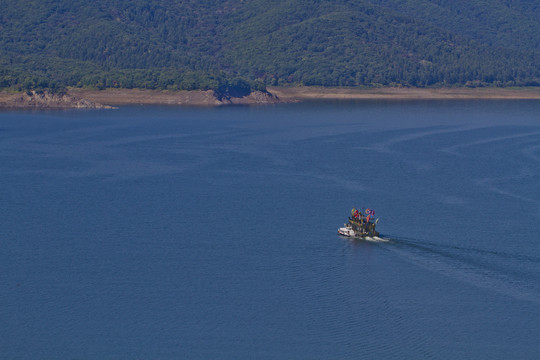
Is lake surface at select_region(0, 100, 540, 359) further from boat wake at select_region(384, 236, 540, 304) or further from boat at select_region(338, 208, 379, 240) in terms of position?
boat at select_region(338, 208, 379, 240)

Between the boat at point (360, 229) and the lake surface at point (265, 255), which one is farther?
the boat at point (360, 229)

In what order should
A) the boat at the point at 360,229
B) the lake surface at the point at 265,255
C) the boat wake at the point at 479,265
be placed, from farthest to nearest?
the boat at the point at 360,229 < the boat wake at the point at 479,265 < the lake surface at the point at 265,255

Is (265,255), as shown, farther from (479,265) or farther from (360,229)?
(479,265)

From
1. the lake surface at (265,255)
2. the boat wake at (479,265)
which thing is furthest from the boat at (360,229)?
the boat wake at (479,265)

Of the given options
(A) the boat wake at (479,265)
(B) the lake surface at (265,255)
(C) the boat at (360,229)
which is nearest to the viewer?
(B) the lake surface at (265,255)

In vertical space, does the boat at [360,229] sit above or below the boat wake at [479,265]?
above

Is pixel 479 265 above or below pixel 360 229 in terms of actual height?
below

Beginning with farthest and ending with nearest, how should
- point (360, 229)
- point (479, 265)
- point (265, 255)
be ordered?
point (360, 229), point (265, 255), point (479, 265)

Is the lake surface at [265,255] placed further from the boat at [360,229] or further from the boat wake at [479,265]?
the boat at [360,229]

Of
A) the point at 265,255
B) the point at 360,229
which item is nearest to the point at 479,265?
the point at 360,229
